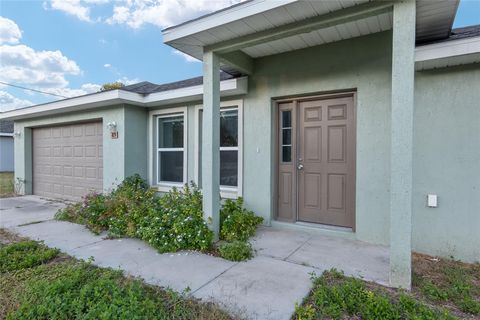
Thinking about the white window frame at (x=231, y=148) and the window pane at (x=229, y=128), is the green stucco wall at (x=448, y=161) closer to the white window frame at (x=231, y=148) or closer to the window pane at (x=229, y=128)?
the white window frame at (x=231, y=148)

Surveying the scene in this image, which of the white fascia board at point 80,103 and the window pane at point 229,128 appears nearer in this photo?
the window pane at point 229,128

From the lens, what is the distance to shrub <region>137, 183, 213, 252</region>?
3459mm

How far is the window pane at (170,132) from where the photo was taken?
581cm

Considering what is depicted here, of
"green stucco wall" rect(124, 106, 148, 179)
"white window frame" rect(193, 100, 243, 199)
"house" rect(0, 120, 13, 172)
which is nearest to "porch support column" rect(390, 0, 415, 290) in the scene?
"white window frame" rect(193, 100, 243, 199)

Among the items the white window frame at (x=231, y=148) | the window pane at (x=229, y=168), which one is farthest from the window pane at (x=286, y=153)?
the window pane at (x=229, y=168)

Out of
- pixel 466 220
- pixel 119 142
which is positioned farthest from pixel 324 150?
pixel 119 142

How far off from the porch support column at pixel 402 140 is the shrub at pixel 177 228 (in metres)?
2.25

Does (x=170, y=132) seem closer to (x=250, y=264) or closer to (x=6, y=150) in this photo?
(x=250, y=264)

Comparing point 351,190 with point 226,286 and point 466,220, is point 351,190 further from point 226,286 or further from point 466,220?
point 226,286

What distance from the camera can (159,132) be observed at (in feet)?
20.4

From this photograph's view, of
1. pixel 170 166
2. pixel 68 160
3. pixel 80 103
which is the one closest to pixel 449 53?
pixel 170 166

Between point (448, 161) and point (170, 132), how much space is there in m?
5.20

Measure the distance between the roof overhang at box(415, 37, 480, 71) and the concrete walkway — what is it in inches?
96.8

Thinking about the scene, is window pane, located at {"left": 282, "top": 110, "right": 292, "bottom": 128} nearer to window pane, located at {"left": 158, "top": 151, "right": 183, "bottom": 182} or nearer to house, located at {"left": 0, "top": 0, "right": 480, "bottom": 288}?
house, located at {"left": 0, "top": 0, "right": 480, "bottom": 288}
